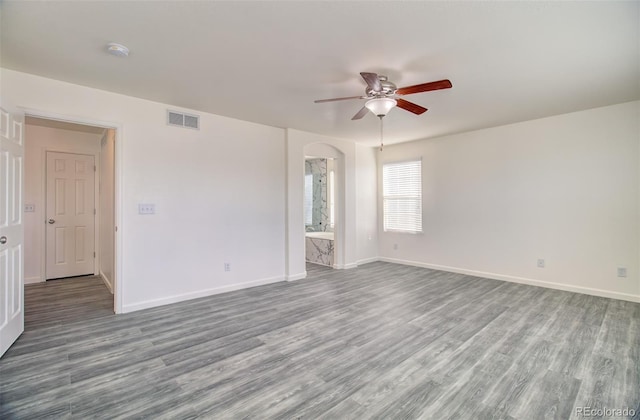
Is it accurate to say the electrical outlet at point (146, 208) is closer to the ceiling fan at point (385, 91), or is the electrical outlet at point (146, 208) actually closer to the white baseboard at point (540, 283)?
the ceiling fan at point (385, 91)

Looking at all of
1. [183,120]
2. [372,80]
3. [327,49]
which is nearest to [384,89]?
[372,80]

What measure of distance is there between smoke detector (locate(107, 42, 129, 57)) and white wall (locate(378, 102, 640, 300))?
489 centimetres

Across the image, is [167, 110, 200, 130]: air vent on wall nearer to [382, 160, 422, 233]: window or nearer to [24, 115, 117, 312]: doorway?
[24, 115, 117, 312]: doorway

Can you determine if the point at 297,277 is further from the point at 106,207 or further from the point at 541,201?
the point at 541,201

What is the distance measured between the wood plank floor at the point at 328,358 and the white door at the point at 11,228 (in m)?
0.24

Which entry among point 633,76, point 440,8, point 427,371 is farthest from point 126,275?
point 633,76

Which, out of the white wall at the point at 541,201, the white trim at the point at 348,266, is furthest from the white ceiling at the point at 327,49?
the white trim at the point at 348,266

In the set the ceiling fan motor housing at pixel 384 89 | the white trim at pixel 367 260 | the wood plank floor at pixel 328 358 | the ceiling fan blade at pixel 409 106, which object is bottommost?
the wood plank floor at pixel 328 358

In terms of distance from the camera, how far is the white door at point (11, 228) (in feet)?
7.73

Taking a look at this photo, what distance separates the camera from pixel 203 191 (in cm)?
398

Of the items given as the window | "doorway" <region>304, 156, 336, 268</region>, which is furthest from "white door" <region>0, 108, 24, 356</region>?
the window

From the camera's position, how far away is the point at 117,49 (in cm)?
232

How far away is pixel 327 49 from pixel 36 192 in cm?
526

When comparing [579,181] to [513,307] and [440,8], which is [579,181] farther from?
[440,8]
